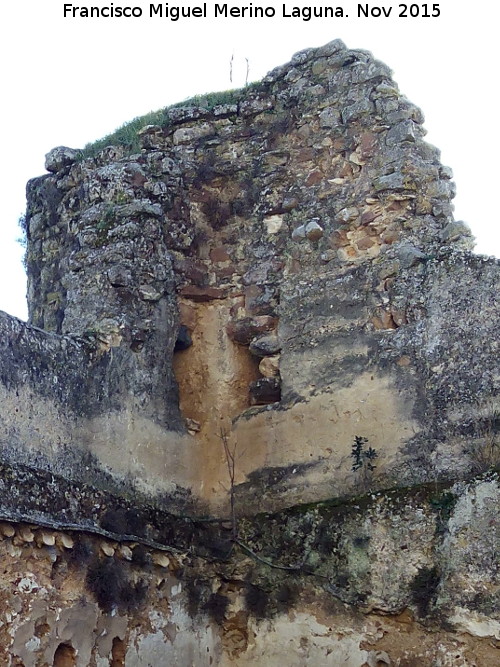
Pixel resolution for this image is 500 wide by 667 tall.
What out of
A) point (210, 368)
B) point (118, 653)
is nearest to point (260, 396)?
point (210, 368)

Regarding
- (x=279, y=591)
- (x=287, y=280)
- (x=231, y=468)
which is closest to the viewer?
(x=279, y=591)

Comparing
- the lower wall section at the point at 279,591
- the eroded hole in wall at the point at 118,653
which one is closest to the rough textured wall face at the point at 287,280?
the lower wall section at the point at 279,591

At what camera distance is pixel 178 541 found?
8.51 m

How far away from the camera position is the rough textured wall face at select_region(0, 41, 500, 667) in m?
7.61

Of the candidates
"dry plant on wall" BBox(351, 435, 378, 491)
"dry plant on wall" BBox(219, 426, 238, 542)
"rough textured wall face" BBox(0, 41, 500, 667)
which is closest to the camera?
"rough textured wall face" BBox(0, 41, 500, 667)

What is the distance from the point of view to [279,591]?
829 centimetres

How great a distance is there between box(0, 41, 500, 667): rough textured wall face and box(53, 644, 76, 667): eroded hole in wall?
1 cm

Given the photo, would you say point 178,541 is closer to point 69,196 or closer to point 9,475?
point 9,475

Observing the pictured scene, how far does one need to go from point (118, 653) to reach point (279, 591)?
4.02ft

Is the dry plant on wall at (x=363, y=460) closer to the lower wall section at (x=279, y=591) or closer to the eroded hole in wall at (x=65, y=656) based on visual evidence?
the lower wall section at (x=279, y=591)

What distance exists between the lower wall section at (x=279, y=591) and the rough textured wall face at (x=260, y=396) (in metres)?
0.01

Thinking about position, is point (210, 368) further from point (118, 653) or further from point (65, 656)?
point (65, 656)

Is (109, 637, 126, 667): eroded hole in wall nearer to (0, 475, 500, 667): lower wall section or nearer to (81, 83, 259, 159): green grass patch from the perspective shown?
(0, 475, 500, 667): lower wall section

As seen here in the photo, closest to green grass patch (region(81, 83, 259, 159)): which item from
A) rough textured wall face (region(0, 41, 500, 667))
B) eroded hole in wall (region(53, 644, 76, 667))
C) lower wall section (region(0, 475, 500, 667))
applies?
rough textured wall face (region(0, 41, 500, 667))
